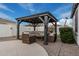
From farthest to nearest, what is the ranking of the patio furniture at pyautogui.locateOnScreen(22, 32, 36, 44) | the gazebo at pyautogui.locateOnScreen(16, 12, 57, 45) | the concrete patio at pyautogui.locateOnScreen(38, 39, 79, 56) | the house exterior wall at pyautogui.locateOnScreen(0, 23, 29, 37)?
the patio furniture at pyautogui.locateOnScreen(22, 32, 36, 44)
the gazebo at pyautogui.locateOnScreen(16, 12, 57, 45)
the house exterior wall at pyautogui.locateOnScreen(0, 23, 29, 37)
the concrete patio at pyautogui.locateOnScreen(38, 39, 79, 56)

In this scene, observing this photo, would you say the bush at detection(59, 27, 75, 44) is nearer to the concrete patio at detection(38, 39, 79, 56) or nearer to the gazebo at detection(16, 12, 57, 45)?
the concrete patio at detection(38, 39, 79, 56)

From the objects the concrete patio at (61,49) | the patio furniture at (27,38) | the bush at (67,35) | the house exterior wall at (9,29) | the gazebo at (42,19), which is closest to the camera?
the concrete patio at (61,49)

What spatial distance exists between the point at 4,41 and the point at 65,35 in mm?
3891

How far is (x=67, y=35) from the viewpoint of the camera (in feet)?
26.0

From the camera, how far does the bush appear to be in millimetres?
7512

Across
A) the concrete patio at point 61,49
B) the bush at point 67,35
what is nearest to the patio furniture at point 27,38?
the concrete patio at point 61,49

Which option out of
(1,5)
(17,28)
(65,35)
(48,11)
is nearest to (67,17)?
(48,11)

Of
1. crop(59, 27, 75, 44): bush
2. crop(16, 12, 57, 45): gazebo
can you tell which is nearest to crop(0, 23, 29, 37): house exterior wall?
crop(16, 12, 57, 45): gazebo

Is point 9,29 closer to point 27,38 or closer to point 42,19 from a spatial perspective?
point 27,38

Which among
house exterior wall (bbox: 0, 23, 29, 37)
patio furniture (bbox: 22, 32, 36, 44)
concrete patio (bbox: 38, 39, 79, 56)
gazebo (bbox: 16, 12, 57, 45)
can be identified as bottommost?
concrete patio (bbox: 38, 39, 79, 56)

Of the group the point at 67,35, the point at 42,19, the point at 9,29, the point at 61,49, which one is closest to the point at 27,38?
the point at 9,29

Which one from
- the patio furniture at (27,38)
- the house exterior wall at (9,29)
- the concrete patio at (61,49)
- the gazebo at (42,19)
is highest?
the gazebo at (42,19)

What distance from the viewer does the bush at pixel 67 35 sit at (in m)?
7.51

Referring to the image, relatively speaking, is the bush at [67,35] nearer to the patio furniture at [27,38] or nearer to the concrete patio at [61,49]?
the concrete patio at [61,49]
